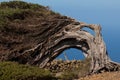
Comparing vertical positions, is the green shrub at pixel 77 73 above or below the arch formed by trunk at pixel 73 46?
below

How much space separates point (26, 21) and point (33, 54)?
1548 millimetres

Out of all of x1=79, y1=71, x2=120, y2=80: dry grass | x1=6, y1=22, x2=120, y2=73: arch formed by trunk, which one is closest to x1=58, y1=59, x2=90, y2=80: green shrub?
x1=6, y1=22, x2=120, y2=73: arch formed by trunk

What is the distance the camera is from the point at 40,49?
2473 cm

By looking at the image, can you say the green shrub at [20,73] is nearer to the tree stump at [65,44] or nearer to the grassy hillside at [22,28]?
the grassy hillside at [22,28]

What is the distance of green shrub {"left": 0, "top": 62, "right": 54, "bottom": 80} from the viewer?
1897cm

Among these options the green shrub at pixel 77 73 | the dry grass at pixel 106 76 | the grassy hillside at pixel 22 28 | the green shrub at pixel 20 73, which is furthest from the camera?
the grassy hillside at pixel 22 28

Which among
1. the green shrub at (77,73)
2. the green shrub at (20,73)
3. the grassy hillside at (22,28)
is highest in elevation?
the grassy hillside at (22,28)

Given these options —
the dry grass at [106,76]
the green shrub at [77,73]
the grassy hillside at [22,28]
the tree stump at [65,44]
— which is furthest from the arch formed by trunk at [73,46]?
the dry grass at [106,76]

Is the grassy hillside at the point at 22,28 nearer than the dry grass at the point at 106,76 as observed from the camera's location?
No

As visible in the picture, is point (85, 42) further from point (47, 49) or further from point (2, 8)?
point (2, 8)

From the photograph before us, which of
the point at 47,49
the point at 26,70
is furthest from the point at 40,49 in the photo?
the point at 26,70

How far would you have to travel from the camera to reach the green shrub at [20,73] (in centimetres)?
1897

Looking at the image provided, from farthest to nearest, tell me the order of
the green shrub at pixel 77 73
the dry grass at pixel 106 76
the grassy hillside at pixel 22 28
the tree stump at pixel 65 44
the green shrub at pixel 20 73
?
the tree stump at pixel 65 44
the grassy hillside at pixel 22 28
the green shrub at pixel 77 73
the dry grass at pixel 106 76
the green shrub at pixel 20 73

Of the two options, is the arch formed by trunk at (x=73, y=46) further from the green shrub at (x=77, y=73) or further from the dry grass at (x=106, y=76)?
the dry grass at (x=106, y=76)
